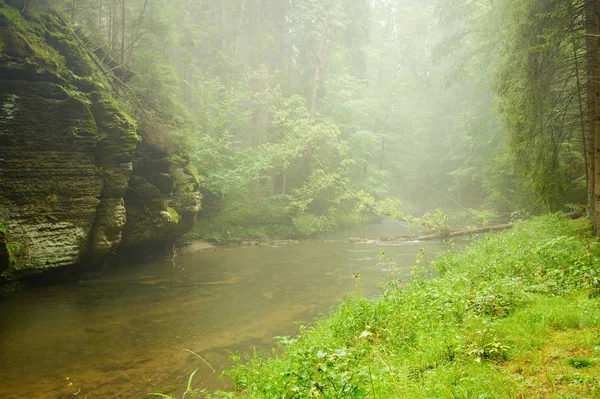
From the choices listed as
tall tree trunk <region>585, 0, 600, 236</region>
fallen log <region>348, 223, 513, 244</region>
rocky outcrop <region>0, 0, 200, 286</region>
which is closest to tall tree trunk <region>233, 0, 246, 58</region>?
rocky outcrop <region>0, 0, 200, 286</region>

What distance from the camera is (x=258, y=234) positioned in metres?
23.2

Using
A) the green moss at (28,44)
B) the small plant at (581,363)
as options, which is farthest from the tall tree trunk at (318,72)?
the small plant at (581,363)

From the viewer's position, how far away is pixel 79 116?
41.3 feet

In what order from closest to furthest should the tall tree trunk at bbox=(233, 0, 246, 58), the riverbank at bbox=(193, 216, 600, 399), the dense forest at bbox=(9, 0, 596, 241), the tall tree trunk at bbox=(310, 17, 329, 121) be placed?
the riverbank at bbox=(193, 216, 600, 399) → the dense forest at bbox=(9, 0, 596, 241) → the tall tree trunk at bbox=(310, 17, 329, 121) → the tall tree trunk at bbox=(233, 0, 246, 58)

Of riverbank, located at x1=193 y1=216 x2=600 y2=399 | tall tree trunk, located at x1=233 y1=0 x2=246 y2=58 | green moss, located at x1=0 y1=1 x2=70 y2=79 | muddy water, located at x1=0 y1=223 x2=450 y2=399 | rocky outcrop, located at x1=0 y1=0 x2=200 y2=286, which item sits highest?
tall tree trunk, located at x1=233 y1=0 x2=246 y2=58

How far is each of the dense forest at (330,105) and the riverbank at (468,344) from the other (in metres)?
5.39

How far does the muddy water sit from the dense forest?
654 cm

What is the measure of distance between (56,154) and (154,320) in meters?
6.50

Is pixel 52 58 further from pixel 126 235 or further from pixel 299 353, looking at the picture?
pixel 299 353

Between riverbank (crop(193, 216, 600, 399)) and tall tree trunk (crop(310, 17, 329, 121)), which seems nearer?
riverbank (crop(193, 216, 600, 399))

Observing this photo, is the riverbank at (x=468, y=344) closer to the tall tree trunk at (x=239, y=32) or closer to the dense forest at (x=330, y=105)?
the dense forest at (x=330, y=105)

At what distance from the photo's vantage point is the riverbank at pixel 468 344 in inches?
132

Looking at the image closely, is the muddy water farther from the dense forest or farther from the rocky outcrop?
the dense forest

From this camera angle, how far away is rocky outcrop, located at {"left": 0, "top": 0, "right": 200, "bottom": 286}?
35.6 ft
